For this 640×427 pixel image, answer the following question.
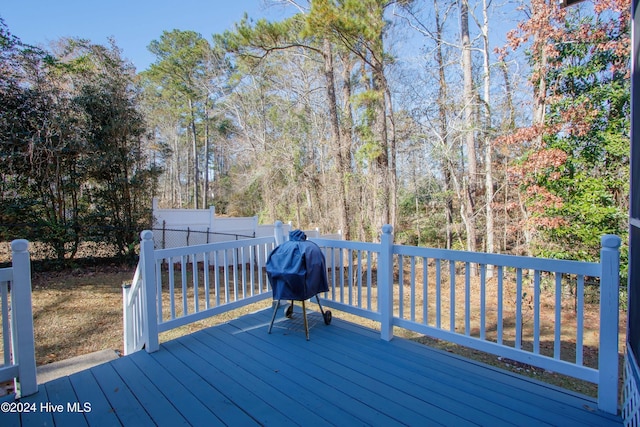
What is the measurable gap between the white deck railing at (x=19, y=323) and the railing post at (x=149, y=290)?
723 mm

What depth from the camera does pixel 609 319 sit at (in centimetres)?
179

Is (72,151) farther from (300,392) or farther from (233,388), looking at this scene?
(300,392)

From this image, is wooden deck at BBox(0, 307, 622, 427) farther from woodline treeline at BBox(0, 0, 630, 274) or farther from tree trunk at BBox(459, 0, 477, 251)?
tree trunk at BBox(459, 0, 477, 251)

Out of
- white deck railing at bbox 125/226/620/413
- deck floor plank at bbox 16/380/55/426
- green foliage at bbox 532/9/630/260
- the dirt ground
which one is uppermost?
green foliage at bbox 532/9/630/260

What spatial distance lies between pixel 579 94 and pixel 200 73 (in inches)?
562

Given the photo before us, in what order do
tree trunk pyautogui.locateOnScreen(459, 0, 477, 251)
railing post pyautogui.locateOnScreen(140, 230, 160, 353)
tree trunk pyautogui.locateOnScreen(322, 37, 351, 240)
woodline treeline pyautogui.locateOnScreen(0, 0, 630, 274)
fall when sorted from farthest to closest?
1. tree trunk pyautogui.locateOnScreen(322, 37, 351, 240)
2. tree trunk pyautogui.locateOnScreen(459, 0, 477, 251)
3. woodline treeline pyautogui.locateOnScreen(0, 0, 630, 274)
4. railing post pyautogui.locateOnScreen(140, 230, 160, 353)

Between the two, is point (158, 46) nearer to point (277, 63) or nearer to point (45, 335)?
point (277, 63)

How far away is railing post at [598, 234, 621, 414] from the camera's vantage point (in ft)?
5.79

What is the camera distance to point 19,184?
645 cm

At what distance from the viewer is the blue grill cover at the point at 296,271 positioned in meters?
2.88

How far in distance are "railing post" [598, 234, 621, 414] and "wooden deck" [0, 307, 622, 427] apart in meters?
0.16

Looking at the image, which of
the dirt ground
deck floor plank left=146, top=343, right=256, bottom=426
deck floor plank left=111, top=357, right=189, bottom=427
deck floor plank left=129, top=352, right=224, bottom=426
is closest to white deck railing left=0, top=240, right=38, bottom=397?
deck floor plank left=111, top=357, right=189, bottom=427

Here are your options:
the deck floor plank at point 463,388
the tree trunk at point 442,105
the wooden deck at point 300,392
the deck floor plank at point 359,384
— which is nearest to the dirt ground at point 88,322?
the wooden deck at point 300,392

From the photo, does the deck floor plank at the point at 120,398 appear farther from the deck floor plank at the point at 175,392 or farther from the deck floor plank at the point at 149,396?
the deck floor plank at the point at 175,392
